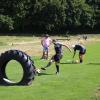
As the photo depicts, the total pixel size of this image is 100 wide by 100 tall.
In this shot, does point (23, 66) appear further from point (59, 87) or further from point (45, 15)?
point (45, 15)

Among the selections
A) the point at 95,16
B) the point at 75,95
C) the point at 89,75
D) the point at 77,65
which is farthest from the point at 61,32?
the point at 75,95

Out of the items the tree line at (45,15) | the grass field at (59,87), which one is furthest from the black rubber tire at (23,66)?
the tree line at (45,15)

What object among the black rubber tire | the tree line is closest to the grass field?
the black rubber tire

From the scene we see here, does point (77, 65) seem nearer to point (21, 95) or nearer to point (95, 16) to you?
point (21, 95)

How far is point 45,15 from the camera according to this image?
267 feet

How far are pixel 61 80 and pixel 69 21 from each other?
61.7m

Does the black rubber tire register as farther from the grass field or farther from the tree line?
the tree line

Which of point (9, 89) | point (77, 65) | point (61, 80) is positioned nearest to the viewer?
point (9, 89)

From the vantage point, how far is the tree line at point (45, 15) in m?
79.8

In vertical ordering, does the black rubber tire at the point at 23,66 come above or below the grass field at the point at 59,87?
above

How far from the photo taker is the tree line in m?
79.8

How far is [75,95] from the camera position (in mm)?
17422

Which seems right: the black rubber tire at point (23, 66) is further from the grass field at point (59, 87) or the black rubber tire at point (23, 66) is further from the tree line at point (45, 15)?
the tree line at point (45, 15)

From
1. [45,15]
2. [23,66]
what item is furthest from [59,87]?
[45,15]
